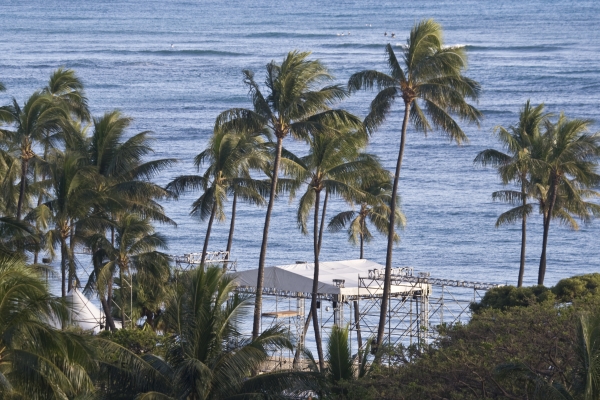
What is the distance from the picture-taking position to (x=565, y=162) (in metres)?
Answer: 36.2

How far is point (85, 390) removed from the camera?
62.0ft

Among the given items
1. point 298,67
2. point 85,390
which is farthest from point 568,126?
point 85,390

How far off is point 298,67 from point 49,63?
112 meters

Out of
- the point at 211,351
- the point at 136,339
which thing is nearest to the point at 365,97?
the point at 136,339

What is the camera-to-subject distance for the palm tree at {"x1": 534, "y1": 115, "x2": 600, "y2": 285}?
3638 centimetres

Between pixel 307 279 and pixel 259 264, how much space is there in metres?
2.43

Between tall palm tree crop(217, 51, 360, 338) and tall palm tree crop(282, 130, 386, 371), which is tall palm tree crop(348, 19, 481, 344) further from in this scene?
tall palm tree crop(282, 130, 386, 371)

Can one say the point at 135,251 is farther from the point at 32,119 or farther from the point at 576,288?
the point at 576,288

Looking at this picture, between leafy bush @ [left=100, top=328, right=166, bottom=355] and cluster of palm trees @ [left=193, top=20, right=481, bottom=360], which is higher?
cluster of palm trees @ [left=193, top=20, right=481, bottom=360]

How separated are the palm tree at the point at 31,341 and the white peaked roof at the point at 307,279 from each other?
56.5ft

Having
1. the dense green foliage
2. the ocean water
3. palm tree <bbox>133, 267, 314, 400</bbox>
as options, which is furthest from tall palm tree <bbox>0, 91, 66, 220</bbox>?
the ocean water

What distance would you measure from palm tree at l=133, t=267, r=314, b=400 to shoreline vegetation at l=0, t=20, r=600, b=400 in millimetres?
31

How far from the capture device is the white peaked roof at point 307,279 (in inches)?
1412

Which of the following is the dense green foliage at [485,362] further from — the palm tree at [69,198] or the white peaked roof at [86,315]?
the white peaked roof at [86,315]
